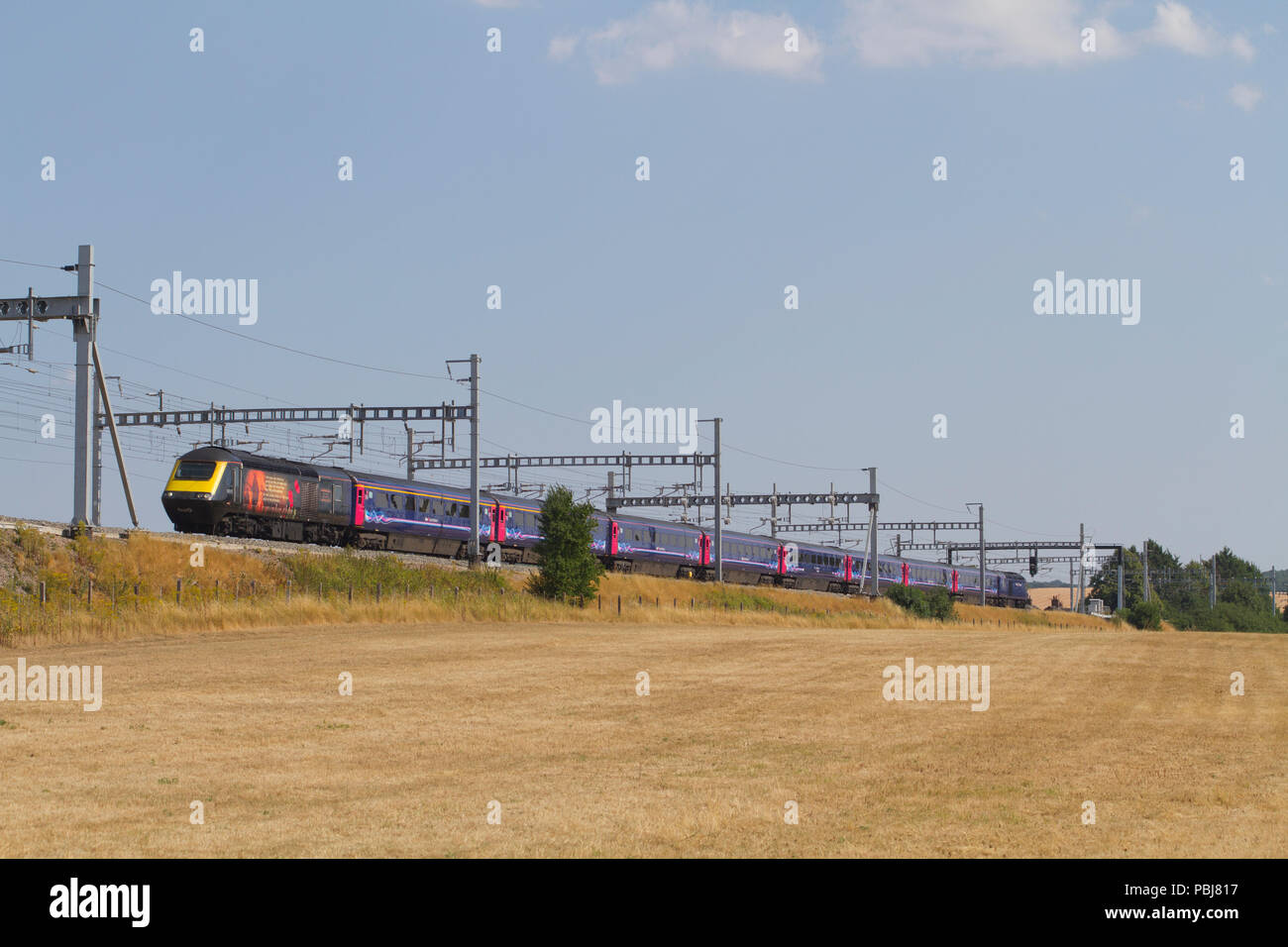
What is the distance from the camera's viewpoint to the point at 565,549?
53.7 metres

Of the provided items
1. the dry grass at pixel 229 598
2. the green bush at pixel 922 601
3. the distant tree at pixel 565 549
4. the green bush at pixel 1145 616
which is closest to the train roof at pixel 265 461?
the dry grass at pixel 229 598

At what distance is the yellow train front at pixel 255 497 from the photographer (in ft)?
161

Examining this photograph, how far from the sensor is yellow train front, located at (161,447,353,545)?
49125 millimetres

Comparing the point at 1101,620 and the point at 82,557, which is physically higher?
the point at 82,557

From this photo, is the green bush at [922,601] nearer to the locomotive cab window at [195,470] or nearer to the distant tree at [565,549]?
the distant tree at [565,549]

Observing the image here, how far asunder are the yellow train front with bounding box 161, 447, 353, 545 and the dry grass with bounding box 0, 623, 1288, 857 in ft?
66.7

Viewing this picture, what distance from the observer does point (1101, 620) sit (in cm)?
11638
